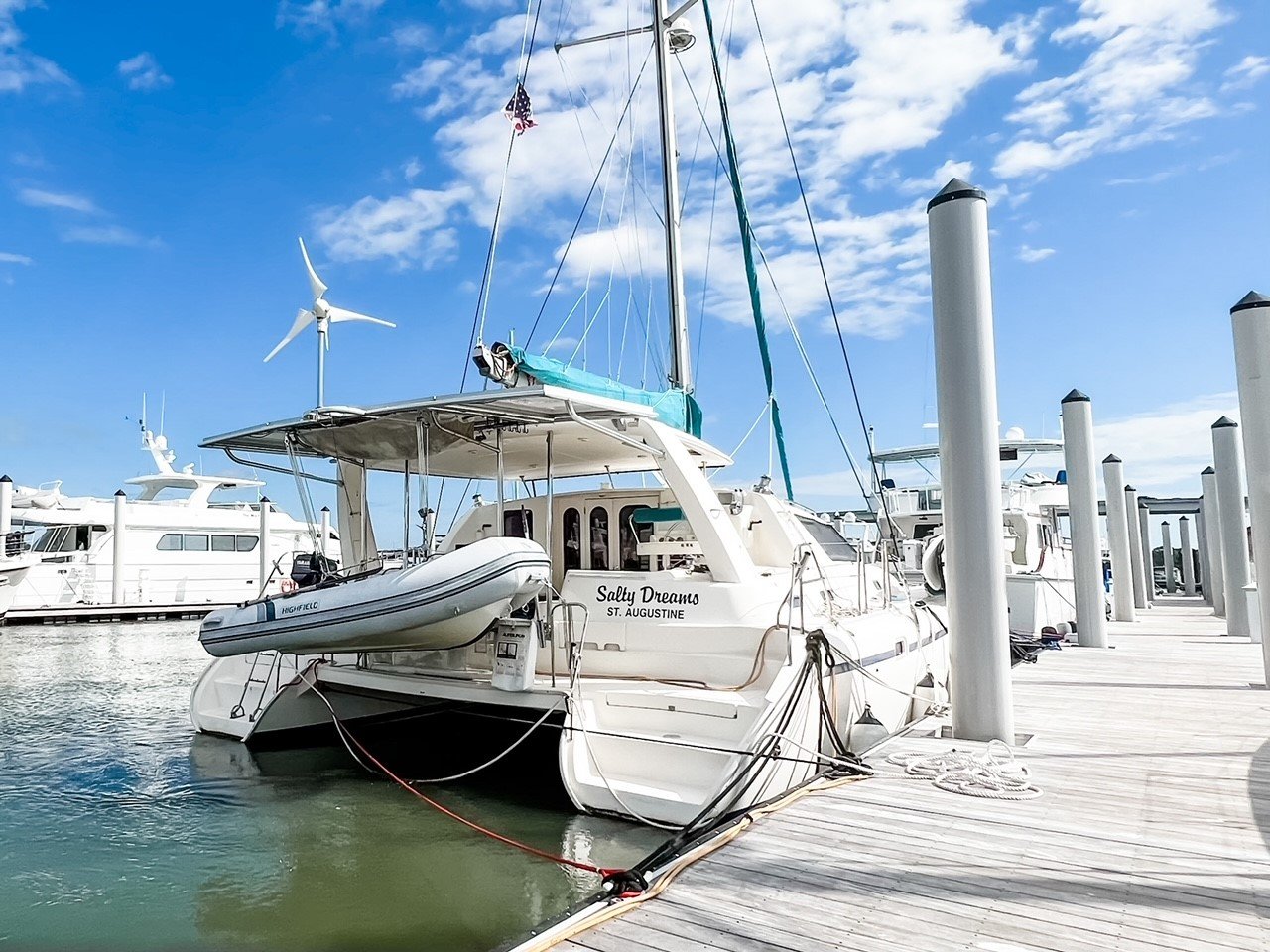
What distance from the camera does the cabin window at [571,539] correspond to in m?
8.16

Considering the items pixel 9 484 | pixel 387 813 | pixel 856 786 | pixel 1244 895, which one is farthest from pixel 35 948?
pixel 9 484

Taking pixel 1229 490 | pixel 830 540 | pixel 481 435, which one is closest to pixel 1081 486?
pixel 1229 490

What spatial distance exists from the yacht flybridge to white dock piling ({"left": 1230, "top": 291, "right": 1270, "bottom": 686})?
3.10 metres

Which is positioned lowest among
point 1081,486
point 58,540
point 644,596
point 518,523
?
point 644,596

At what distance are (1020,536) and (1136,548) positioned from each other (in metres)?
6.90

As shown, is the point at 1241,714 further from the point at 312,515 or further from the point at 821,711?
the point at 312,515

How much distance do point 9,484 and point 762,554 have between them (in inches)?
1044

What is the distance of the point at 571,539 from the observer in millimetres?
8188

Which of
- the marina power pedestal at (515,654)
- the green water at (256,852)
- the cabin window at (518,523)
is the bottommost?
the green water at (256,852)

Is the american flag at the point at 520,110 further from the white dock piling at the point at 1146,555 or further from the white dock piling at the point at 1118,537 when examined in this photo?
the white dock piling at the point at 1146,555

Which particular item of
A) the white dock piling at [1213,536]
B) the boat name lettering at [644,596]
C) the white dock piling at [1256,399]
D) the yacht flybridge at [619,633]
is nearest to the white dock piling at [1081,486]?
the white dock piling at [1256,399]

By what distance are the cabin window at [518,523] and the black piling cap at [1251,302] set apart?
6441 millimetres

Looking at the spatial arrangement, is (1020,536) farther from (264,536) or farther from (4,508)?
(4,508)

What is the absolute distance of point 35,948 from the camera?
4.27m
